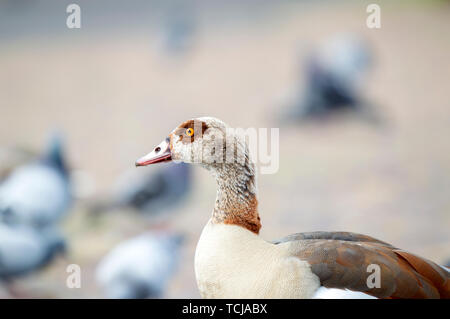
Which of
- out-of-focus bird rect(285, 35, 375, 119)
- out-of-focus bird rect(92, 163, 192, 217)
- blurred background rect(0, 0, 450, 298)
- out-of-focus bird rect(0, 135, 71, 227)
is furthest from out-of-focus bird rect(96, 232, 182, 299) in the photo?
out-of-focus bird rect(285, 35, 375, 119)

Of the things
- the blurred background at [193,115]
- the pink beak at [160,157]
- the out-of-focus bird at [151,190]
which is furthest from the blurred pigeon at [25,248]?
the pink beak at [160,157]

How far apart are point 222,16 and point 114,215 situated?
0.81m

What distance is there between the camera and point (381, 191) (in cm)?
161

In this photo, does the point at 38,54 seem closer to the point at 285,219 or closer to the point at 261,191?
the point at 261,191

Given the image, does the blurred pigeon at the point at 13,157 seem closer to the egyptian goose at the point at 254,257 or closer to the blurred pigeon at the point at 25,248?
the blurred pigeon at the point at 25,248

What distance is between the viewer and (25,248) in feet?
5.16

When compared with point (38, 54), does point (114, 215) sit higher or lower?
lower

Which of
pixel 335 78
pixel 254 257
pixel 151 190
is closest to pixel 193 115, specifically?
pixel 151 190

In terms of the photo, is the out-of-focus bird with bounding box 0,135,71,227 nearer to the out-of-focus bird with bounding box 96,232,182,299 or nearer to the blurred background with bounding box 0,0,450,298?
the blurred background with bounding box 0,0,450,298

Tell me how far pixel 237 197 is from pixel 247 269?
154mm

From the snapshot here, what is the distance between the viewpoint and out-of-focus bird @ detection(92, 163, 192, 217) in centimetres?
163

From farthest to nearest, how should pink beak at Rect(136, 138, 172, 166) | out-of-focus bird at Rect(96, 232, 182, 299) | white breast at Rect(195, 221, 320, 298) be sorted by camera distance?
out-of-focus bird at Rect(96, 232, 182, 299) → pink beak at Rect(136, 138, 172, 166) → white breast at Rect(195, 221, 320, 298)
